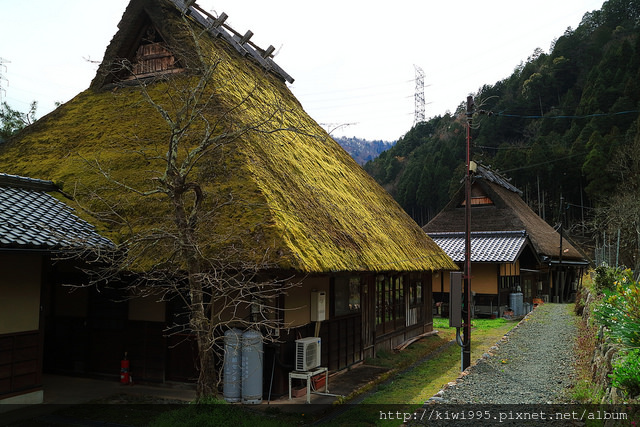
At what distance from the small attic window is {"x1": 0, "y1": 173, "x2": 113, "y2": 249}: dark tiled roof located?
3.59 meters

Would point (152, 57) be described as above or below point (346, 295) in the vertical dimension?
above

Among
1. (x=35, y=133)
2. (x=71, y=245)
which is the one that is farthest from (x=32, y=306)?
(x=35, y=133)

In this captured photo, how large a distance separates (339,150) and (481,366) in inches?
355

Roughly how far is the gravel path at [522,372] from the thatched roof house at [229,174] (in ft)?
8.16

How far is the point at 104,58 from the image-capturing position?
434 inches

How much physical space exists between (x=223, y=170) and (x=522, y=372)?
6.04 m

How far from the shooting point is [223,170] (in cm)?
782

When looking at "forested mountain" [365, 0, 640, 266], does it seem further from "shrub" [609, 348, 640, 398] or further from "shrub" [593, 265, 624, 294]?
"shrub" [609, 348, 640, 398]

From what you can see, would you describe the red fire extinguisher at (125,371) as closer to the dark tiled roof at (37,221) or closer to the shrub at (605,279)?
the dark tiled roof at (37,221)

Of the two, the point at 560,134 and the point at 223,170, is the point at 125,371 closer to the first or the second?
the point at 223,170

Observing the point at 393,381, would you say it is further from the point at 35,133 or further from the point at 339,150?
the point at 35,133

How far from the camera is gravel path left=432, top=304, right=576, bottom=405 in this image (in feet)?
20.2

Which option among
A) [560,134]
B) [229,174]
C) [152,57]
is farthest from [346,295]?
[560,134]

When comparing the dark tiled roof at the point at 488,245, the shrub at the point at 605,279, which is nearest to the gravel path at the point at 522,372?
the shrub at the point at 605,279
